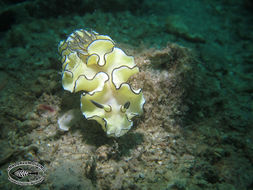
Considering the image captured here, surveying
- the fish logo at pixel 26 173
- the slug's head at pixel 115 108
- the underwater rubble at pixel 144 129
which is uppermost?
the slug's head at pixel 115 108

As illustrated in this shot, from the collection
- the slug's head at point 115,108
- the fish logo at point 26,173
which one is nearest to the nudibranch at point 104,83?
the slug's head at point 115,108

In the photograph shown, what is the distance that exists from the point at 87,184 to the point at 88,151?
0.59 metres

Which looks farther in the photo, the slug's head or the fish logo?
the slug's head

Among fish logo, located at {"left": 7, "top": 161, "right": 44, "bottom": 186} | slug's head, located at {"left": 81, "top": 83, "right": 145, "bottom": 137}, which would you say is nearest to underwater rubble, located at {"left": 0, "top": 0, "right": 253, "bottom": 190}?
fish logo, located at {"left": 7, "top": 161, "right": 44, "bottom": 186}

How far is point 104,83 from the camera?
2.76 m

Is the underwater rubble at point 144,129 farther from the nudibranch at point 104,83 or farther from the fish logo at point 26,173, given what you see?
the nudibranch at point 104,83

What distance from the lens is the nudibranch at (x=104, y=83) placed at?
264 cm

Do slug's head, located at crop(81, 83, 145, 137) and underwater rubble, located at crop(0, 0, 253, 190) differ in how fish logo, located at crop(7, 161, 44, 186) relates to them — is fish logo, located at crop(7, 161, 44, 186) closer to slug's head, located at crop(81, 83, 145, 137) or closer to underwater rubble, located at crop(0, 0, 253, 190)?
underwater rubble, located at crop(0, 0, 253, 190)

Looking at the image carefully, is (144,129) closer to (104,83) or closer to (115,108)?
(115,108)

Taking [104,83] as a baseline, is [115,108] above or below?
below

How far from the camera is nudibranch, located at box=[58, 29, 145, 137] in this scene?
8.66ft

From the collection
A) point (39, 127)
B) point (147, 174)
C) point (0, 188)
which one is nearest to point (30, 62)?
point (39, 127)

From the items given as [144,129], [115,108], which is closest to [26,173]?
[115,108]

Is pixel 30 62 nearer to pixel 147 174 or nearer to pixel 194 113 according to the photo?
pixel 147 174
